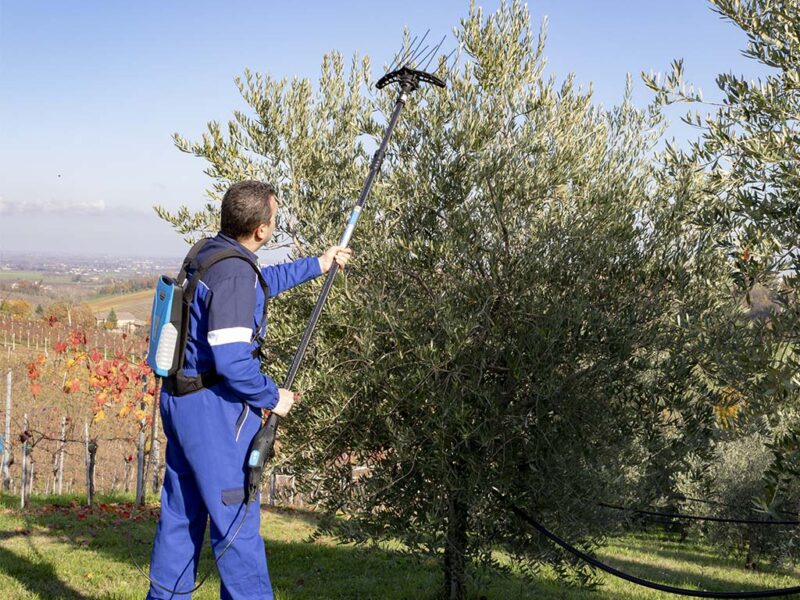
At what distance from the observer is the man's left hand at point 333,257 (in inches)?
202

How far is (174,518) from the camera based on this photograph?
448cm

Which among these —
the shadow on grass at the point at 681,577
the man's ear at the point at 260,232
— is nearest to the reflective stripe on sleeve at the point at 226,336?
the man's ear at the point at 260,232

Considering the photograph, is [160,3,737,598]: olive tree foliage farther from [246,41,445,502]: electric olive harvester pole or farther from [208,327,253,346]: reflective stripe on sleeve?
[208,327,253,346]: reflective stripe on sleeve

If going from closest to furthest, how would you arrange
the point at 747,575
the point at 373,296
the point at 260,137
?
1. the point at 373,296
2. the point at 260,137
3. the point at 747,575

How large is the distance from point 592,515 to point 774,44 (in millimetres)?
4165

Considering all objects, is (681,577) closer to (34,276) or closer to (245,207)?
(245,207)

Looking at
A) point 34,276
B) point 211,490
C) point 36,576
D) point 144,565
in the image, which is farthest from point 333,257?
point 34,276

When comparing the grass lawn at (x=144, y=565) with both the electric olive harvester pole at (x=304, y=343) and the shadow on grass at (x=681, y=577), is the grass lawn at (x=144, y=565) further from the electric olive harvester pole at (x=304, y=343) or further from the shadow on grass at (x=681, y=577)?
the electric olive harvester pole at (x=304, y=343)

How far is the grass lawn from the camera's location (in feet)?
25.1

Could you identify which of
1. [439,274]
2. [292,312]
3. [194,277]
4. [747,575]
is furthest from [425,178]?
[747,575]

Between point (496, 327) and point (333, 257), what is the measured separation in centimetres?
177

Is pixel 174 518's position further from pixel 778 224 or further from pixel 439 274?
pixel 778 224

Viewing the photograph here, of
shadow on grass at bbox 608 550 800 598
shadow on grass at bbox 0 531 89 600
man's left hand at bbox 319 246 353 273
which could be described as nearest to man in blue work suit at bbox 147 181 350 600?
man's left hand at bbox 319 246 353 273

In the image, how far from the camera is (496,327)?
627 centimetres
